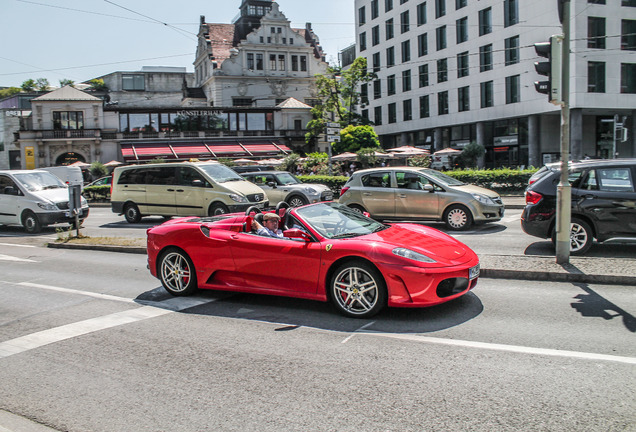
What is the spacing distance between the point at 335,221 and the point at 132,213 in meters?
13.5

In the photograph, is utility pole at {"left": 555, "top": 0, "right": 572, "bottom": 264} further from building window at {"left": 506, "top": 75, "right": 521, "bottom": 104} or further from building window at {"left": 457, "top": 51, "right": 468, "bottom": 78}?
building window at {"left": 457, "top": 51, "right": 468, "bottom": 78}

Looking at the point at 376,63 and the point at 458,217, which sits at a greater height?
the point at 376,63

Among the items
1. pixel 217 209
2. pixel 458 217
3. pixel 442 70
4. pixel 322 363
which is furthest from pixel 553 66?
pixel 442 70

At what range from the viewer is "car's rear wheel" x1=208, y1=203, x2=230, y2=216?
55.1ft

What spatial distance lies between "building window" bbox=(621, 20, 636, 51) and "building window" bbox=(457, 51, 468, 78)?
41.4ft

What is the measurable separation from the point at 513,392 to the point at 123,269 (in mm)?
8094

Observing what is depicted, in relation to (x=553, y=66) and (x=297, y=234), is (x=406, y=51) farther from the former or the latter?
(x=297, y=234)

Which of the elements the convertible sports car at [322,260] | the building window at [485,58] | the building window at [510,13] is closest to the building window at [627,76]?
the building window at [510,13]

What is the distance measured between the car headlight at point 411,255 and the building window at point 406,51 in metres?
52.8

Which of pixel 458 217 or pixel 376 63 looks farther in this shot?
pixel 376 63

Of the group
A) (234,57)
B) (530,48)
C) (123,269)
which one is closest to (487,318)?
(123,269)

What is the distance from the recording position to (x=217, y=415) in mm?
Answer: 3975

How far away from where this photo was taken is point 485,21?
4606 cm

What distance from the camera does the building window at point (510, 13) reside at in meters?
42.5
